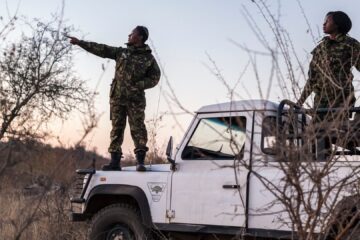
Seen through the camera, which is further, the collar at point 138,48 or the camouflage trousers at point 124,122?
the collar at point 138,48

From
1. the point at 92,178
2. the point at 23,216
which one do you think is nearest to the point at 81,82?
the point at 92,178

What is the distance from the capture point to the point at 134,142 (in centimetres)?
677

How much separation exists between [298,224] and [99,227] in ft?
10.8

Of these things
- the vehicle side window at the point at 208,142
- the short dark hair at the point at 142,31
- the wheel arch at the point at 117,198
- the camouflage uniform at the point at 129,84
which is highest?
the short dark hair at the point at 142,31

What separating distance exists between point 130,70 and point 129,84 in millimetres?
156

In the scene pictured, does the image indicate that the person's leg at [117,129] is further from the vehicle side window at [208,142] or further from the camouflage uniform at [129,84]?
the vehicle side window at [208,142]

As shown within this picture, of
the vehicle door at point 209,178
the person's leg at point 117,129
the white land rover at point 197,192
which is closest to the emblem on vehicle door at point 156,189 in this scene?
the white land rover at point 197,192

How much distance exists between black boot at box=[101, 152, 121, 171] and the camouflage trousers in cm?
6

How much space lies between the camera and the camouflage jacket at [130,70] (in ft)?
22.7

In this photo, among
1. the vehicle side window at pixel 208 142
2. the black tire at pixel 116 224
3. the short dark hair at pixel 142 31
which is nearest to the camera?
the vehicle side window at pixel 208 142

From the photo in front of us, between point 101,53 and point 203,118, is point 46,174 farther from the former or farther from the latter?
point 101,53

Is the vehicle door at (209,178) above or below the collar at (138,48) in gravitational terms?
below

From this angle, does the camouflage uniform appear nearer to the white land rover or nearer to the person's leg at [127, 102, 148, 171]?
the person's leg at [127, 102, 148, 171]

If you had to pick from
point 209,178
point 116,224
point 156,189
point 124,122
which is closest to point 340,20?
point 209,178
